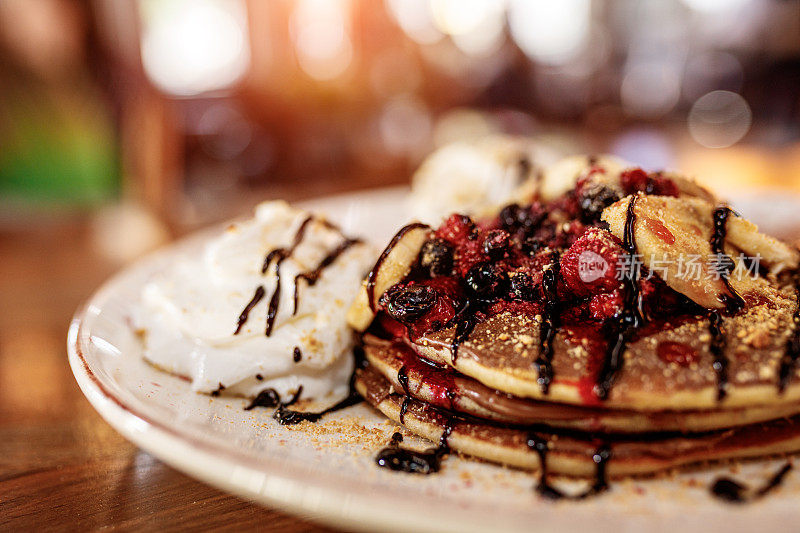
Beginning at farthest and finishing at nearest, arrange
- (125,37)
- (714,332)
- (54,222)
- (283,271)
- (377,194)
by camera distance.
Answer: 1. (125,37)
2. (54,222)
3. (377,194)
4. (283,271)
5. (714,332)

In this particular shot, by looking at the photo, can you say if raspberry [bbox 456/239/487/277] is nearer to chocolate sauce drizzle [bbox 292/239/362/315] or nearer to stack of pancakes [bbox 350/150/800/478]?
stack of pancakes [bbox 350/150/800/478]

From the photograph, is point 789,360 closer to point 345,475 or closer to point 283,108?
point 345,475

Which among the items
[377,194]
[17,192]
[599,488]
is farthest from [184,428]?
[17,192]

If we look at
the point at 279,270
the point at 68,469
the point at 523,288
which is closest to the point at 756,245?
the point at 523,288

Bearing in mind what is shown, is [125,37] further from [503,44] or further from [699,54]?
[699,54]

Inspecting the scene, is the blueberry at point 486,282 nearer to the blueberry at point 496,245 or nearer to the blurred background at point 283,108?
the blueberry at point 496,245
